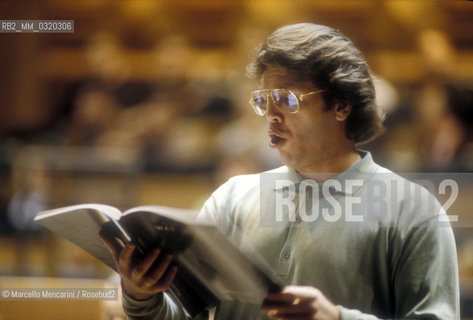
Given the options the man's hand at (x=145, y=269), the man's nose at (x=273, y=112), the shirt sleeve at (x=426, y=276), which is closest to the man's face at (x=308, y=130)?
the man's nose at (x=273, y=112)

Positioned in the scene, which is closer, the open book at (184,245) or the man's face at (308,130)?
the open book at (184,245)

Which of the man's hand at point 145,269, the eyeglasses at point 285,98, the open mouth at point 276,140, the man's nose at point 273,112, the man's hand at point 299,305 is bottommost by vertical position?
the man's hand at point 299,305

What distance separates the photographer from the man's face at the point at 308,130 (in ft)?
3.92

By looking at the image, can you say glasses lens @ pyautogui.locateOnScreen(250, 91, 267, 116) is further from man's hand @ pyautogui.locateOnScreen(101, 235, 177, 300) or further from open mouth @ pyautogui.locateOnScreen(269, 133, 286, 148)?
man's hand @ pyautogui.locateOnScreen(101, 235, 177, 300)

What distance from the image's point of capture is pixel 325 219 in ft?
3.91

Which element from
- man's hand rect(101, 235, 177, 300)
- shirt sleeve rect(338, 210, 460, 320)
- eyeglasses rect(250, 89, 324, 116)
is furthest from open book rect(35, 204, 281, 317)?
eyeglasses rect(250, 89, 324, 116)

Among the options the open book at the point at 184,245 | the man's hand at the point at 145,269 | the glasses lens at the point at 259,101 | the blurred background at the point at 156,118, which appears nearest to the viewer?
the open book at the point at 184,245

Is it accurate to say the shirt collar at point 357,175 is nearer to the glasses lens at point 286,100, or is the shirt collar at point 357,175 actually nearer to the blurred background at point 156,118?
the glasses lens at point 286,100

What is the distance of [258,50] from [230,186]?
305 mm

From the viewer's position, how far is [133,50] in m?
2.14

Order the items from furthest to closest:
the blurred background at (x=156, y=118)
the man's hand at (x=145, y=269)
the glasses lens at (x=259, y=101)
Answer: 1. the blurred background at (x=156, y=118)
2. the glasses lens at (x=259, y=101)
3. the man's hand at (x=145, y=269)

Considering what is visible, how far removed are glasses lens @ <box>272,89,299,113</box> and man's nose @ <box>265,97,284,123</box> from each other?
0.01 m

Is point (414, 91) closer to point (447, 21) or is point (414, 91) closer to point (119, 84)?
point (447, 21)

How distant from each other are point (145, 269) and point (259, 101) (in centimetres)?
41
